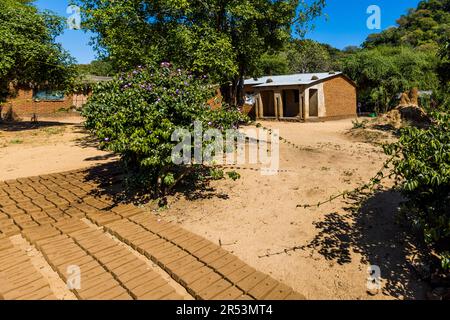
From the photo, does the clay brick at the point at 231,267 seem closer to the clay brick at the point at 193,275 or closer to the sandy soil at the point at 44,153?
the clay brick at the point at 193,275

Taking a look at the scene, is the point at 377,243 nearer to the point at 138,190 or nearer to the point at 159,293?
the point at 159,293

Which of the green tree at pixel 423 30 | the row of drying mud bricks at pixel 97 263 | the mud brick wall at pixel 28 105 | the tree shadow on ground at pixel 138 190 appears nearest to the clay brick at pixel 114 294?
the row of drying mud bricks at pixel 97 263

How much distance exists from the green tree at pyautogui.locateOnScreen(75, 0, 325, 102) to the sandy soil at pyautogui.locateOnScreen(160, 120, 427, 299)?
5.18 m

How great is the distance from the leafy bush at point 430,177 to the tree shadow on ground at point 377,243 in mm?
550

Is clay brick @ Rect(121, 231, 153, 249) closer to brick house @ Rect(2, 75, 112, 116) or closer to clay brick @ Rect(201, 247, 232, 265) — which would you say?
clay brick @ Rect(201, 247, 232, 265)

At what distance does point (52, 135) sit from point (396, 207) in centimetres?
1567

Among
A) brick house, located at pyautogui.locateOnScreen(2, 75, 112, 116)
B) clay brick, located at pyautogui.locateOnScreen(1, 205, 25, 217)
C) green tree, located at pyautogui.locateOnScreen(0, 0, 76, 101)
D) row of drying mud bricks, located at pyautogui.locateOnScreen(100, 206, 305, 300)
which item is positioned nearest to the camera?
row of drying mud bricks, located at pyautogui.locateOnScreen(100, 206, 305, 300)

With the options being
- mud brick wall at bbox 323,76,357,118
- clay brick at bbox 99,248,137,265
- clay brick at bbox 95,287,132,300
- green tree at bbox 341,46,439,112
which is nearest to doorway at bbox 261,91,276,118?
mud brick wall at bbox 323,76,357,118

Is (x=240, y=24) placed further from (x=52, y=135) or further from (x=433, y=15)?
(x=433, y=15)

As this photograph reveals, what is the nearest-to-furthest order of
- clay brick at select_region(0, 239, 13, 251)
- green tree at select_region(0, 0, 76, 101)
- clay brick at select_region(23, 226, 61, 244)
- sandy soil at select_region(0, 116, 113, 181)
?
1. clay brick at select_region(0, 239, 13, 251)
2. clay brick at select_region(23, 226, 61, 244)
3. sandy soil at select_region(0, 116, 113, 181)
4. green tree at select_region(0, 0, 76, 101)

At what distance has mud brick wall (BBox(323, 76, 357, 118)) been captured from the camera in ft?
80.0

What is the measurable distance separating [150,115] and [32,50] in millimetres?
14830

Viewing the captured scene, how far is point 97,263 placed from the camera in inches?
163

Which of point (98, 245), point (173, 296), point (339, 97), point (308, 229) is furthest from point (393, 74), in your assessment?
point (173, 296)
